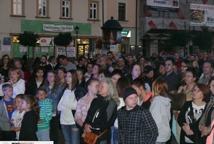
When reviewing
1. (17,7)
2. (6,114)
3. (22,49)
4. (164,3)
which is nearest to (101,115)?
(6,114)

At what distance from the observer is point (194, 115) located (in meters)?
8.62

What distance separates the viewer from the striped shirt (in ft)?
33.4

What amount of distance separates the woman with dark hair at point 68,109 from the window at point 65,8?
36890mm

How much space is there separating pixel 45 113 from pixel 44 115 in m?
0.04

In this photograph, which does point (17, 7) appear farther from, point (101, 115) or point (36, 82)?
point (101, 115)

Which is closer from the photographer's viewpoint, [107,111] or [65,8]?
[107,111]

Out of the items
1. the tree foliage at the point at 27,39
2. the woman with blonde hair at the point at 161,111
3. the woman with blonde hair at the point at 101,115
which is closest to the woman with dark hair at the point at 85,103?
the woman with blonde hair at the point at 101,115

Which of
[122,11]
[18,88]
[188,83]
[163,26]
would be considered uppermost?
[122,11]

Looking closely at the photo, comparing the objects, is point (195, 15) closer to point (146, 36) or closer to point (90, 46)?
point (90, 46)

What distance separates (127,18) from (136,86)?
43.5 metres

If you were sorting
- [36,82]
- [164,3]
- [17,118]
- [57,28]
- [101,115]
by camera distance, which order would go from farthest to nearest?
[164,3] → [57,28] → [36,82] → [17,118] → [101,115]

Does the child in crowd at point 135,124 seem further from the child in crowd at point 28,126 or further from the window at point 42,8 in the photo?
the window at point 42,8

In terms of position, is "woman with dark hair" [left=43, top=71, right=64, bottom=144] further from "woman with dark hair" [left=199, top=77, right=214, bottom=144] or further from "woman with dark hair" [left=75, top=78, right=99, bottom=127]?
"woman with dark hair" [left=199, top=77, right=214, bottom=144]

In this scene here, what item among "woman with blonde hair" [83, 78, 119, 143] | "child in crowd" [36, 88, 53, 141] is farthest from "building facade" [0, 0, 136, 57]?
"woman with blonde hair" [83, 78, 119, 143]
